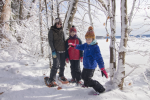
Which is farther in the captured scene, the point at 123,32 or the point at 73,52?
the point at 73,52

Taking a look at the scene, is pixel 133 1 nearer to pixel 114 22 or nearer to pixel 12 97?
pixel 114 22

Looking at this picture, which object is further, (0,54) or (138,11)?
(0,54)

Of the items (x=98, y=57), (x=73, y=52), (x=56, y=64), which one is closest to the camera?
(x=98, y=57)

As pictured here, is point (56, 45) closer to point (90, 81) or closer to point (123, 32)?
point (90, 81)

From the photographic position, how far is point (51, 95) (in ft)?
6.46

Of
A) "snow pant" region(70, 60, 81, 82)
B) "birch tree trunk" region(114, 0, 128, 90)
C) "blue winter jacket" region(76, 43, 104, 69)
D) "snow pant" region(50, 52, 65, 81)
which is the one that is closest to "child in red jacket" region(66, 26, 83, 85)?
"snow pant" region(70, 60, 81, 82)

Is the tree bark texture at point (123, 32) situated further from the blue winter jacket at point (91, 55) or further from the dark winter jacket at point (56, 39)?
the dark winter jacket at point (56, 39)

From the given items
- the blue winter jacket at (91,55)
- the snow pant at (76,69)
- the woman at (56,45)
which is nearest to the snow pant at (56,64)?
the woman at (56,45)

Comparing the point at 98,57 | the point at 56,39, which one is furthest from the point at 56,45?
the point at 98,57

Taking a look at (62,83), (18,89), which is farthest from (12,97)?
(62,83)

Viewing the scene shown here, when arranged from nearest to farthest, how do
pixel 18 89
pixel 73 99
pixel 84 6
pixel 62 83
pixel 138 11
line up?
pixel 73 99
pixel 18 89
pixel 62 83
pixel 138 11
pixel 84 6

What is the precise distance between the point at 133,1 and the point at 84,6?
233cm

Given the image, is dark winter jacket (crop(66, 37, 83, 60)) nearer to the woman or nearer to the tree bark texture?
the woman

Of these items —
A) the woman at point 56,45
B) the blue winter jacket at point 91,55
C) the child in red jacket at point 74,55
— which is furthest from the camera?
the child in red jacket at point 74,55
